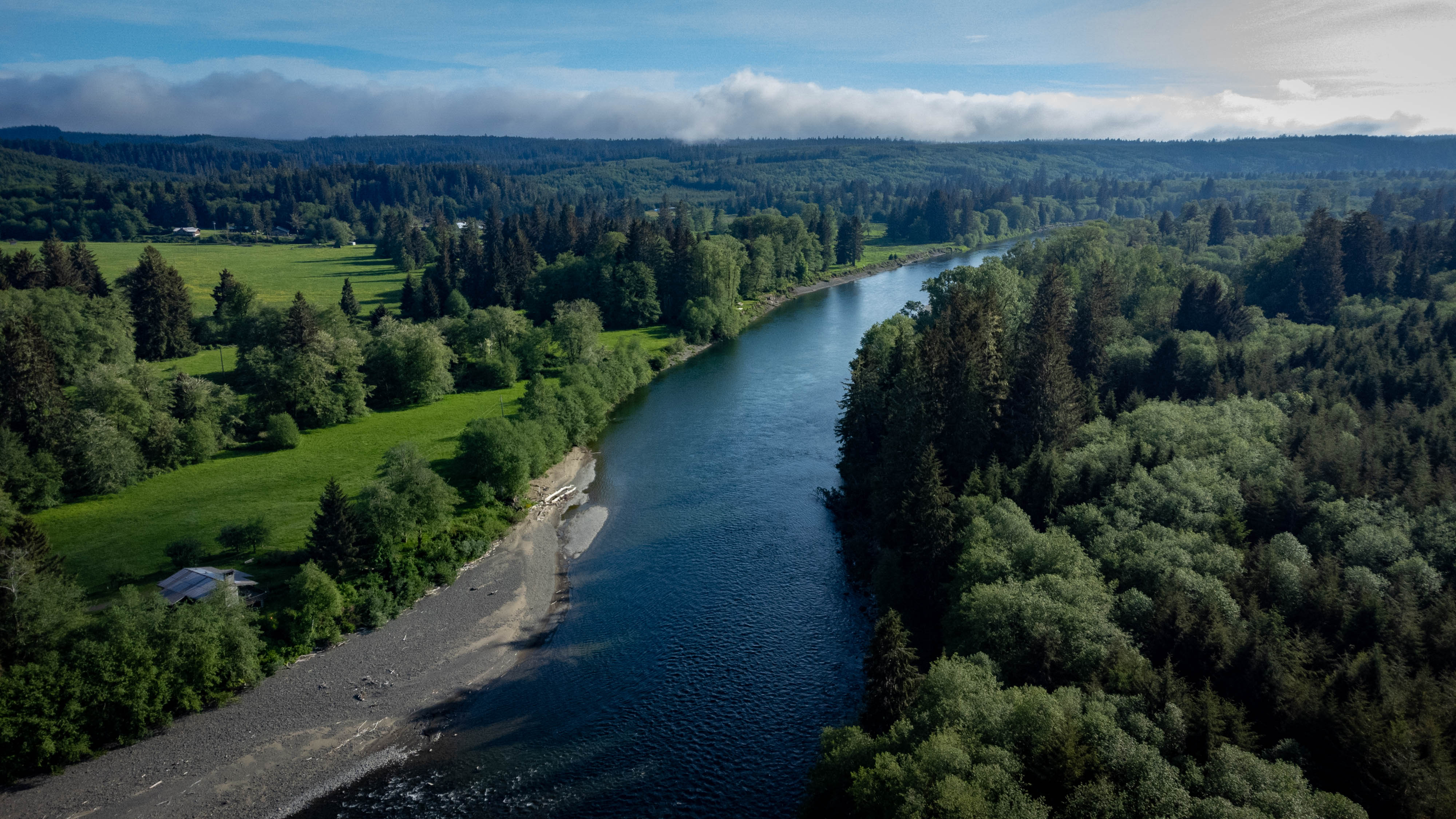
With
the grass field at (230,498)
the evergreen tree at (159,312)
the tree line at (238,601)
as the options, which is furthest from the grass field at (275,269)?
the tree line at (238,601)

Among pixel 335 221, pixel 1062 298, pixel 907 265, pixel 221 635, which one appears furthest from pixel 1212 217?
pixel 335 221

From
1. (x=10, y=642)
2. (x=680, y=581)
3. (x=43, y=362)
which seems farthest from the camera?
(x=43, y=362)

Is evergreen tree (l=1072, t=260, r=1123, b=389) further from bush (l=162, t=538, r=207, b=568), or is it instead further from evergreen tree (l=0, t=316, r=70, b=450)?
evergreen tree (l=0, t=316, r=70, b=450)

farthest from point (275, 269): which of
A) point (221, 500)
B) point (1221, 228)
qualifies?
point (1221, 228)

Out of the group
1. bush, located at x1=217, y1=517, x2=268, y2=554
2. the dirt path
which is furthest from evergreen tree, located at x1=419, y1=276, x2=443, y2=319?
the dirt path

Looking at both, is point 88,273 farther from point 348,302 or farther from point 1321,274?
point 1321,274

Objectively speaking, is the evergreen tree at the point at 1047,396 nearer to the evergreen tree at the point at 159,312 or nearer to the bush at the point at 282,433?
the bush at the point at 282,433

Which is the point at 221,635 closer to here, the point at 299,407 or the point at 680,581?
the point at 680,581
